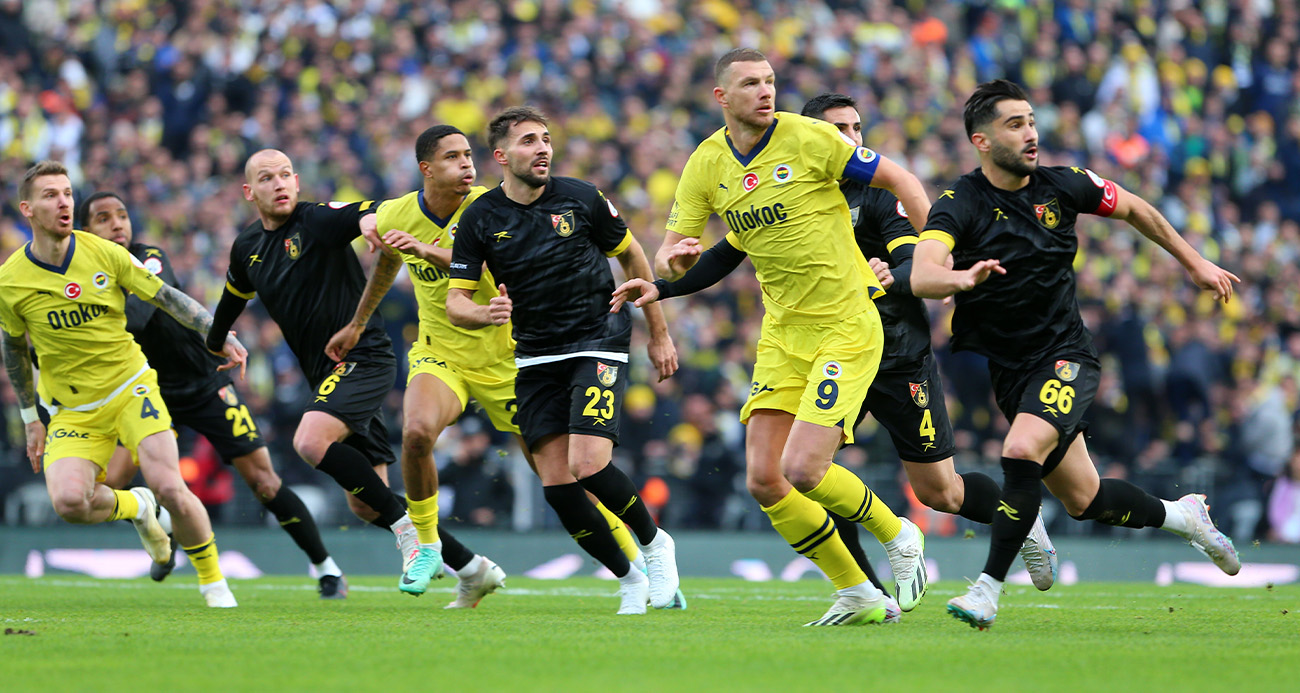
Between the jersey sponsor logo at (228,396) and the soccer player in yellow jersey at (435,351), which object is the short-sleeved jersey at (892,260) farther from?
the jersey sponsor logo at (228,396)

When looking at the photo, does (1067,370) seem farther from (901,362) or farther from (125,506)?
(125,506)

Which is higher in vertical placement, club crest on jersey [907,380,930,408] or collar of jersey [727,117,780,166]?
collar of jersey [727,117,780,166]

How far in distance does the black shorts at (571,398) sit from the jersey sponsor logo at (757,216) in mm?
1029

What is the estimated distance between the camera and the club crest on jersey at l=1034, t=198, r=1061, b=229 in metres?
6.81

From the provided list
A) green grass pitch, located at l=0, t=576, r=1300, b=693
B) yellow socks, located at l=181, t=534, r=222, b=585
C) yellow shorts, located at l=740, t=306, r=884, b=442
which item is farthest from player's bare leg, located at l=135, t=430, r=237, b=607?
yellow shorts, located at l=740, t=306, r=884, b=442

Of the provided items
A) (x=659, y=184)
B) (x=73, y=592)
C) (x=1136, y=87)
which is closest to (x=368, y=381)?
(x=73, y=592)

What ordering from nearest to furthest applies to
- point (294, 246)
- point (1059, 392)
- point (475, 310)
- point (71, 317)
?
point (1059, 392), point (475, 310), point (71, 317), point (294, 246)

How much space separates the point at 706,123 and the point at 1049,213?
40.6 ft

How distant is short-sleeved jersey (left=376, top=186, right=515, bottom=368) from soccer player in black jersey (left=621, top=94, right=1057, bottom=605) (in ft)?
5.24

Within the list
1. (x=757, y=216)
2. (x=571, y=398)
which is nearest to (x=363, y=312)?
(x=571, y=398)

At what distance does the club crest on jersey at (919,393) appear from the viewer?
756 centimetres

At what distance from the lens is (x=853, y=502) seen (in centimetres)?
701

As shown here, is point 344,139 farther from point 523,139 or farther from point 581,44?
point 523,139

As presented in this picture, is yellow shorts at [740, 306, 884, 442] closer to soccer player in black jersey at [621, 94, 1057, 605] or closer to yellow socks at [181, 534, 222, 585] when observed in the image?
soccer player in black jersey at [621, 94, 1057, 605]
